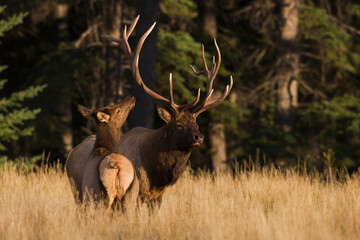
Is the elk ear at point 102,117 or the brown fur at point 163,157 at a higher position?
the elk ear at point 102,117

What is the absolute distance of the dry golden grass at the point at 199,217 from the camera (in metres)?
6.43

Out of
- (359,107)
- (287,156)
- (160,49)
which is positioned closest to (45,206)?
(287,156)

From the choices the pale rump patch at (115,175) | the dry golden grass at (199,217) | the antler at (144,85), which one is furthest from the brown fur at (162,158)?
the pale rump patch at (115,175)

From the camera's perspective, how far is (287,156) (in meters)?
17.3

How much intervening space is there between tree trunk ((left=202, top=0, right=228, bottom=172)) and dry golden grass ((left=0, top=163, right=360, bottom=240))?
1213 cm

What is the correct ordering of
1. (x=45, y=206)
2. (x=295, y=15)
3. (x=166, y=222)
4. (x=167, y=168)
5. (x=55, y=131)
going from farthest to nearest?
(x=55, y=131) < (x=295, y=15) < (x=167, y=168) < (x=45, y=206) < (x=166, y=222)

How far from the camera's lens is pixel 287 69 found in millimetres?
18688

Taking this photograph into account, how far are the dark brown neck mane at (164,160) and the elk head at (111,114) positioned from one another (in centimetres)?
95

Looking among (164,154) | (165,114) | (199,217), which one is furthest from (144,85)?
(199,217)

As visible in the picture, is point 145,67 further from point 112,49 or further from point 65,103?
point 65,103


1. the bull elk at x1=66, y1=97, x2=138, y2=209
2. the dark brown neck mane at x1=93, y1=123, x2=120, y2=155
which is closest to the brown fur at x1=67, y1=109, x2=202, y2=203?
the bull elk at x1=66, y1=97, x2=138, y2=209

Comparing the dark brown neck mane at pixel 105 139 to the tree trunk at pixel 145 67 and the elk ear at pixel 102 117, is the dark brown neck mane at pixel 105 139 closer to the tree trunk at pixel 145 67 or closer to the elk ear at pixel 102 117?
the elk ear at pixel 102 117

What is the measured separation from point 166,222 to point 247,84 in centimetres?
1617

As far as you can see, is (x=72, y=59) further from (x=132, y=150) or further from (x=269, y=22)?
(x=132, y=150)
